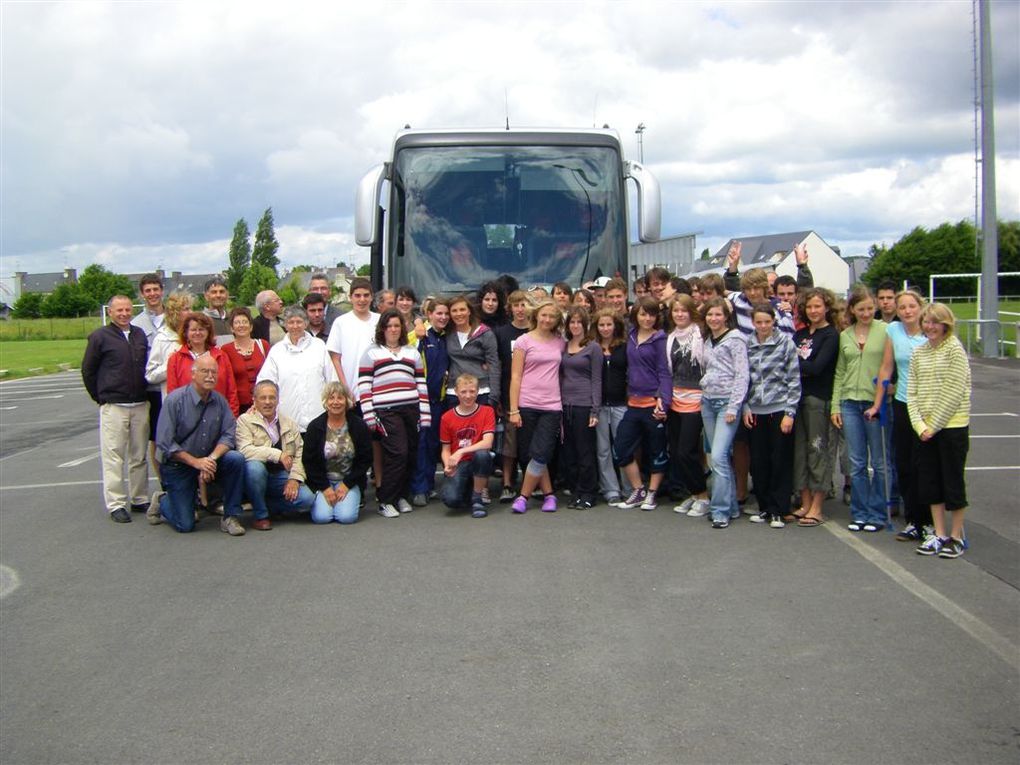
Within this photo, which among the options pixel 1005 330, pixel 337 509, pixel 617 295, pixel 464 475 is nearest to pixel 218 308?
pixel 337 509

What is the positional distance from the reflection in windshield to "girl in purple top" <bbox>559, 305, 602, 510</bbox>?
1655mm

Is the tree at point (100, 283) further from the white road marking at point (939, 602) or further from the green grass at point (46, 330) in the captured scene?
the white road marking at point (939, 602)

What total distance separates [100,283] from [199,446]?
11116cm

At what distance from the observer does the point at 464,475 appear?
28.3ft

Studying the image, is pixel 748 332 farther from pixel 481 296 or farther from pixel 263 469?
pixel 263 469

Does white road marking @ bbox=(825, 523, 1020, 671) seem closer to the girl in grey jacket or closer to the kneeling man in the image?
the girl in grey jacket

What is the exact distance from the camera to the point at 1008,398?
1645 cm

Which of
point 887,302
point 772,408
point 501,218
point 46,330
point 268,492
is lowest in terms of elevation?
point 268,492

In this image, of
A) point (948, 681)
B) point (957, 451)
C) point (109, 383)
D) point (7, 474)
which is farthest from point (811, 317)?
point (7, 474)

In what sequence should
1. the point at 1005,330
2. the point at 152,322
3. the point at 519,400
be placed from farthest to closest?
the point at 1005,330, the point at 152,322, the point at 519,400

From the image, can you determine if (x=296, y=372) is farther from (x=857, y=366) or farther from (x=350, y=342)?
(x=857, y=366)

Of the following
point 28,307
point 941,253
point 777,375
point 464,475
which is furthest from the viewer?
point 28,307

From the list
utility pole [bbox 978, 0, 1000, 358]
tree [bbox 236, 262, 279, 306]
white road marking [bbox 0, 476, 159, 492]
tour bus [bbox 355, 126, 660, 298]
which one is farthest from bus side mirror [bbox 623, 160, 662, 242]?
tree [bbox 236, 262, 279, 306]

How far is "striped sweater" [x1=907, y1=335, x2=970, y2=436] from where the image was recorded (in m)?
6.82
